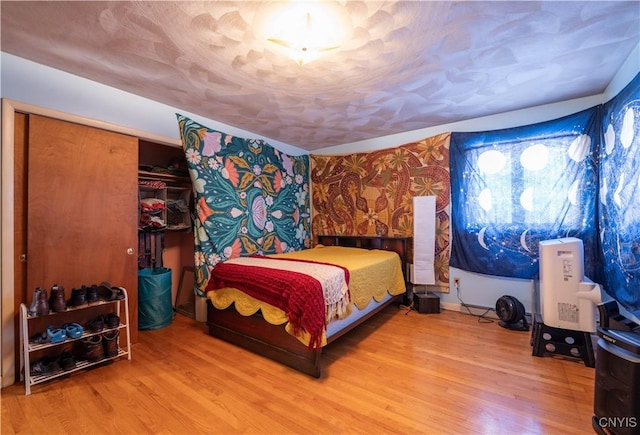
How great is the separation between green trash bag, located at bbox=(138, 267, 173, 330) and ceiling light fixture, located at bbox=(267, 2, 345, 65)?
2663 millimetres

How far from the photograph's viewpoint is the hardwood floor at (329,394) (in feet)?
4.76

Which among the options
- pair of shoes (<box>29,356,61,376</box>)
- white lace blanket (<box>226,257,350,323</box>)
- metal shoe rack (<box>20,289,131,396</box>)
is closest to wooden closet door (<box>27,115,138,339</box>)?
metal shoe rack (<box>20,289,131,396</box>)

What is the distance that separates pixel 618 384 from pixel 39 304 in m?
3.42

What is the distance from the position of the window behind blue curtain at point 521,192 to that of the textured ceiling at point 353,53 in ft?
1.22

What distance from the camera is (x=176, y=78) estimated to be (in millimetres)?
2232

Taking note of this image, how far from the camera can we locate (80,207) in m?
2.12

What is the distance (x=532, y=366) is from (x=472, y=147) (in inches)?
90.9

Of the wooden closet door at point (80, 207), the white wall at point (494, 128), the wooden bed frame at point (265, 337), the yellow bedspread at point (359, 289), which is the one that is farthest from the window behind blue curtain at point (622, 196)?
the wooden closet door at point (80, 207)

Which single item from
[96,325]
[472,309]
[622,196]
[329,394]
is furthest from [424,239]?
[96,325]

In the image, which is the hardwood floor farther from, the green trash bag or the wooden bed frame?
the green trash bag

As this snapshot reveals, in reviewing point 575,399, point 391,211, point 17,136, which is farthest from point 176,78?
point 575,399

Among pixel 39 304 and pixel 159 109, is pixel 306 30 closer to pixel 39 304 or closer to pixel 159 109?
pixel 159 109

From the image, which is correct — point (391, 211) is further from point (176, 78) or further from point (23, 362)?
point (23, 362)

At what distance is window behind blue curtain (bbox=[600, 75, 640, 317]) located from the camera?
1792 mm
